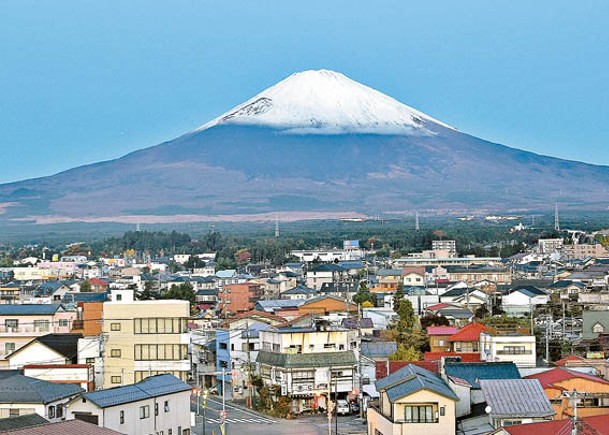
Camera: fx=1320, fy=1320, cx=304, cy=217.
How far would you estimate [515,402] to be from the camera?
58.9ft

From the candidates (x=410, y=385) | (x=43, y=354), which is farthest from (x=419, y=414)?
(x=43, y=354)

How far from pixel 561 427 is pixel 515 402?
2.20m

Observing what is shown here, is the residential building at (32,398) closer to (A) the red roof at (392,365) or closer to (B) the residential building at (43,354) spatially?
(B) the residential building at (43,354)

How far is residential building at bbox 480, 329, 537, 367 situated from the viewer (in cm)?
2709

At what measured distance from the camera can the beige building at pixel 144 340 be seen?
26.2m

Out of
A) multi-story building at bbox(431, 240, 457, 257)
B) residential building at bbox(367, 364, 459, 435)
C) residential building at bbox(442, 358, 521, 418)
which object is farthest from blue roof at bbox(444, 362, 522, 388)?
multi-story building at bbox(431, 240, 457, 257)

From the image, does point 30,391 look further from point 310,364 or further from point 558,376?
point 558,376

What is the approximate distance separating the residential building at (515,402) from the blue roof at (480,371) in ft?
5.54

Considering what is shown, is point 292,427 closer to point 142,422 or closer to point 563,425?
point 142,422

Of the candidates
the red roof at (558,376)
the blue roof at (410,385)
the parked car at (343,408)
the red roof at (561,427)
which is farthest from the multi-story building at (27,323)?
the red roof at (561,427)

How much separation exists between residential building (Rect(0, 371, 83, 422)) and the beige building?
5410mm

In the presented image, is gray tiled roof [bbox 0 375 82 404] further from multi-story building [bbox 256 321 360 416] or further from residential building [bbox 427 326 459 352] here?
residential building [bbox 427 326 459 352]

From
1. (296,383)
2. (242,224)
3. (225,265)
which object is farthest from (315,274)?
(242,224)

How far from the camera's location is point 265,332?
29047 mm
